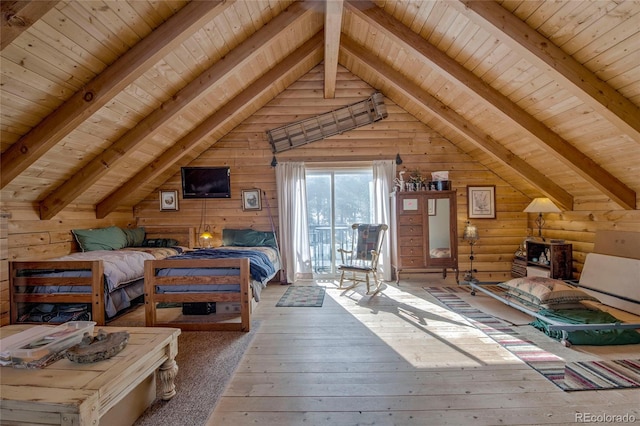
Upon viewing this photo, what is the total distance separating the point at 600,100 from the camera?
2.52 metres

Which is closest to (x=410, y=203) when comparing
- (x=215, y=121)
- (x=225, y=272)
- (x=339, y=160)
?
(x=339, y=160)

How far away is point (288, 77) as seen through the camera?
486 cm

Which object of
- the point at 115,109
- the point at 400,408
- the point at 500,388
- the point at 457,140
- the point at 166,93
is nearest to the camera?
the point at 400,408

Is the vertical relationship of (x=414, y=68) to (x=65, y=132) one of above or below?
above

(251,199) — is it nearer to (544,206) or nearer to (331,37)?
(331,37)

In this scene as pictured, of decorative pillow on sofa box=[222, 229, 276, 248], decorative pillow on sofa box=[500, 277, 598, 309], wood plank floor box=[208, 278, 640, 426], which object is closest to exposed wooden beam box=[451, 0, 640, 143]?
decorative pillow on sofa box=[500, 277, 598, 309]

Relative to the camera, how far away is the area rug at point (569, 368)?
2.05 meters

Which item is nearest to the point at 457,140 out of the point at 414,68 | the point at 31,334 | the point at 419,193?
the point at 419,193

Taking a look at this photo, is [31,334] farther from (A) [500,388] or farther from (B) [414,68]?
A: (B) [414,68]

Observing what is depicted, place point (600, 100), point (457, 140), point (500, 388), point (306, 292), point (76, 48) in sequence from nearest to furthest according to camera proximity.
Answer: point (500, 388) < point (76, 48) < point (600, 100) < point (306, 292) < point (457, 140)

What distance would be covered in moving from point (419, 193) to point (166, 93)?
12.0 feet

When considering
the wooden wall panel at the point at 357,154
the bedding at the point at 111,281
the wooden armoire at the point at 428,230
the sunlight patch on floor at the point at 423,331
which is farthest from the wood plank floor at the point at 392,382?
the wooden wall panel at the point at 357,154

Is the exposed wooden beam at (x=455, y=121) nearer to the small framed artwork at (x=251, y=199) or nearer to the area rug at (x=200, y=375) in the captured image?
the small framed artwork at (x=251, y=199)

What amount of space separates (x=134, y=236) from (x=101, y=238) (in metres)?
0.62
